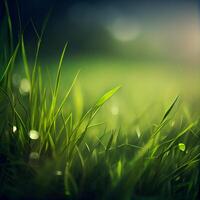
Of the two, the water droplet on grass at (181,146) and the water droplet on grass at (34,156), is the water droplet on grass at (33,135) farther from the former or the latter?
the water droplet on grass at (181,146)

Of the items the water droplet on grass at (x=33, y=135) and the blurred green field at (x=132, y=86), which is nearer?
the water droplet on grass at (x=33, y=135)

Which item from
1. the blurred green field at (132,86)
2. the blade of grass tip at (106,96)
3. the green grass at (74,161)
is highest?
the blurred green field at (132,86)

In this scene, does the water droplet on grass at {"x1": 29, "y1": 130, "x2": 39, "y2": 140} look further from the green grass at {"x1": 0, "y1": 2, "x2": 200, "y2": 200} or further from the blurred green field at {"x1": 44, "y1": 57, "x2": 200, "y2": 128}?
the blurred green field at {"x1": 44, "y1": 57, "x2": 200, "y2": 128}

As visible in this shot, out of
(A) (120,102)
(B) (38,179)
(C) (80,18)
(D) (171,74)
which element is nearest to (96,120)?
(A) (120,102)

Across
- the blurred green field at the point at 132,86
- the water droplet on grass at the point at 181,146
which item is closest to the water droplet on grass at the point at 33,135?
the blurred green field at the point at 132,86

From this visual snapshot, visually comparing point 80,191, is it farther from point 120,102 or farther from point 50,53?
point 50,53

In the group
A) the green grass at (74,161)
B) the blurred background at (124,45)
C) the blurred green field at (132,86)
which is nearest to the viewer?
the green grass at (74,161)

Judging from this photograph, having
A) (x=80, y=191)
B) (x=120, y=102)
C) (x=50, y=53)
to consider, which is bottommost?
(x=80, y=191)

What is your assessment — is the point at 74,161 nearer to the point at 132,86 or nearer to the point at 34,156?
the point at 34,156
